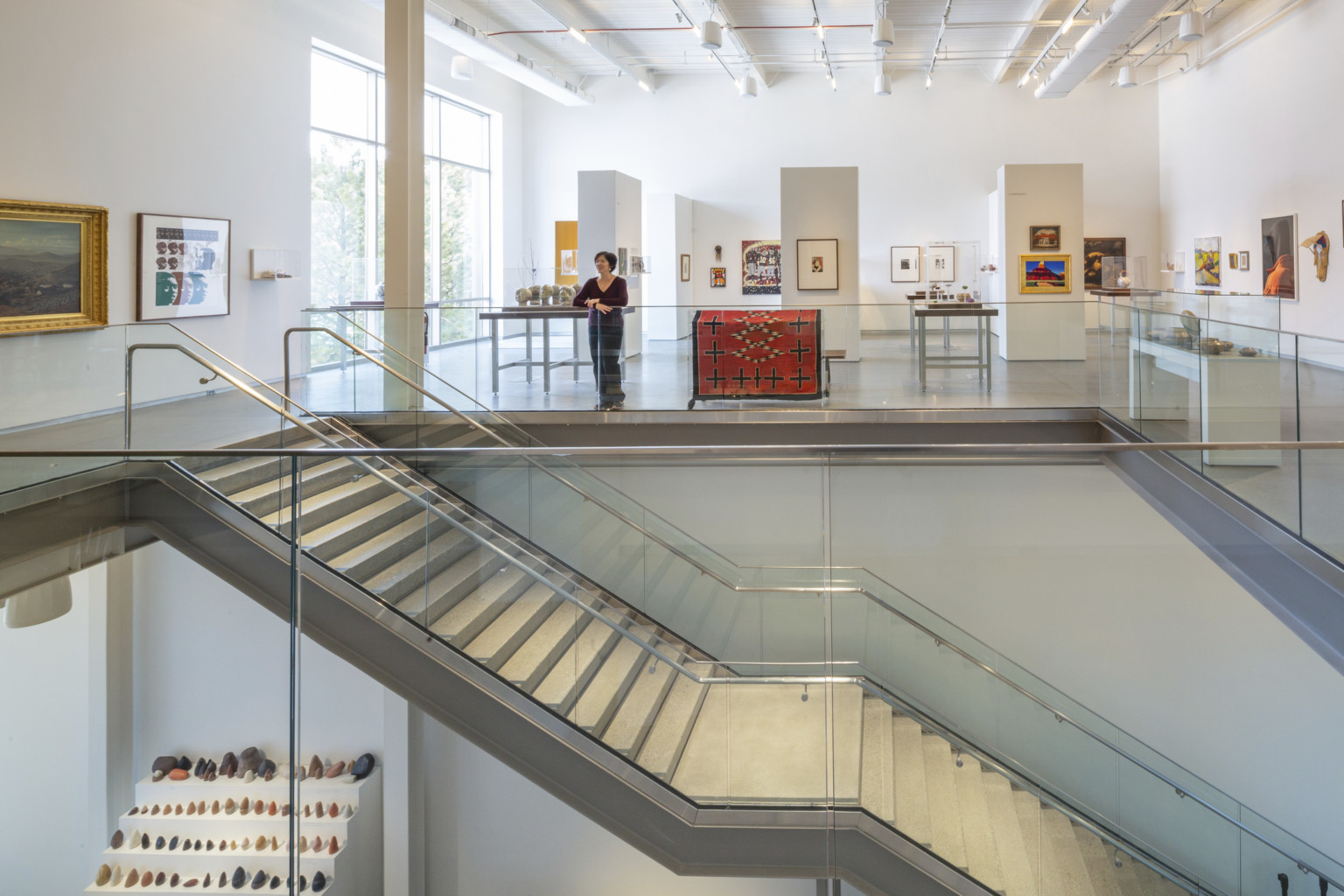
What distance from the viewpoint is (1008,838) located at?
4016mm

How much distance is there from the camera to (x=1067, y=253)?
52.1ft

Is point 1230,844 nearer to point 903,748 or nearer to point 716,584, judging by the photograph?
point 903,748

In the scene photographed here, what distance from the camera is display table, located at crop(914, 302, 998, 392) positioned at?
36.4ft

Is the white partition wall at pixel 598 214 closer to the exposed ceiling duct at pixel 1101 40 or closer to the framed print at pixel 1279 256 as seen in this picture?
the exposed ceiling duct at pixel 1101 40

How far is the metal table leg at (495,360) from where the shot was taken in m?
11.0

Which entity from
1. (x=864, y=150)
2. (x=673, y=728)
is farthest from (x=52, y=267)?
(x=864, y=150)

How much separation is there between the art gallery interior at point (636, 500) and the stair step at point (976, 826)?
19 millimetres

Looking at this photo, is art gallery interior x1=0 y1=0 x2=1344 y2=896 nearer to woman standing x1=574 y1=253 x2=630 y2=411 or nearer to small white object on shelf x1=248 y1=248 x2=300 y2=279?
small white object on shelf x1=248 y1=248 x2=300 y2=279

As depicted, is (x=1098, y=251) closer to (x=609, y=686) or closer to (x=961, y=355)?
(x=961, y=355)

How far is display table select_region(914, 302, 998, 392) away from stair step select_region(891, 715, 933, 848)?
24.3 ft

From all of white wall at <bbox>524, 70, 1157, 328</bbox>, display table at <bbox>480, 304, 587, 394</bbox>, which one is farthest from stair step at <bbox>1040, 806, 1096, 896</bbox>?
white wall at <bbox>524, 70, 1157, 328</bbox>

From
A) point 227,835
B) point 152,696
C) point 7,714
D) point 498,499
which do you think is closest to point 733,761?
point 498,499

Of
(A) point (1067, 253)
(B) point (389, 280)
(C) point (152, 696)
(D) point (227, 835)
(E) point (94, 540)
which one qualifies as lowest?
(D) point (227, 835)

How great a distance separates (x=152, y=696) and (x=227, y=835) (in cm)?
537
